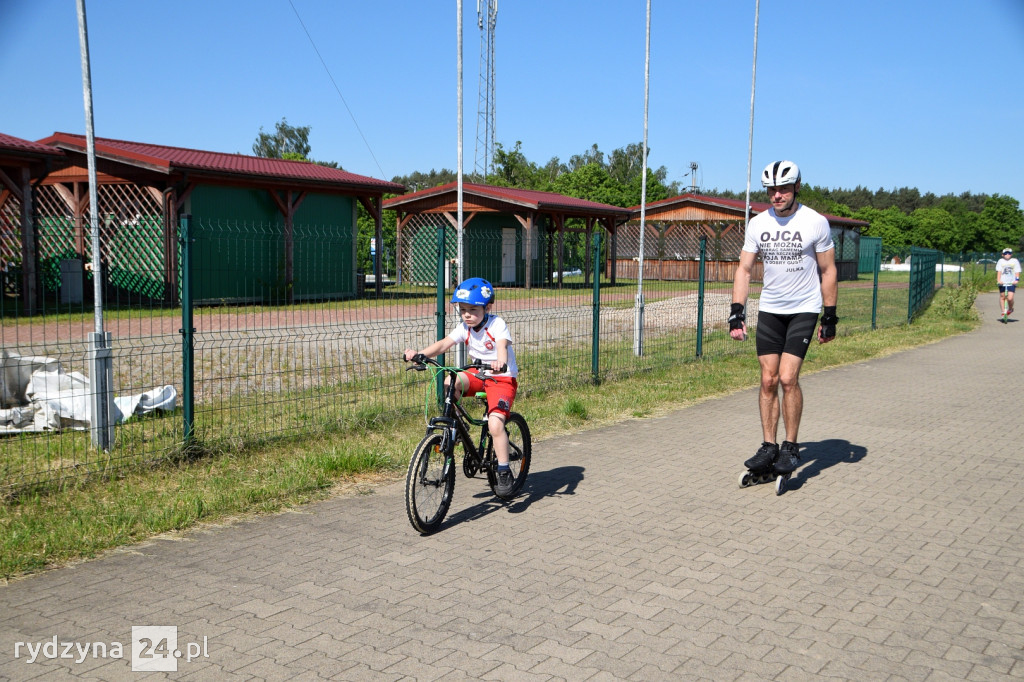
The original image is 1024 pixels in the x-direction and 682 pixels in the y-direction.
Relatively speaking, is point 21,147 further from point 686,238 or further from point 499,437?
point 686,238

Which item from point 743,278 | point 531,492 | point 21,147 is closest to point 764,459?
point 743,278

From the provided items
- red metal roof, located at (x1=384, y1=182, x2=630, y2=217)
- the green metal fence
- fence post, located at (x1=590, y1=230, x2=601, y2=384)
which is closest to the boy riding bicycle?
the green metal fence

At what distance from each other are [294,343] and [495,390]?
2.19 m

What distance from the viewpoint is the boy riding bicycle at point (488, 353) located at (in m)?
5.29

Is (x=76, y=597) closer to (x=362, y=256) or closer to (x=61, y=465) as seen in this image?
(x=61, y=465)

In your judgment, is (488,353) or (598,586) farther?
(488,353)

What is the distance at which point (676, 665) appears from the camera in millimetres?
3389

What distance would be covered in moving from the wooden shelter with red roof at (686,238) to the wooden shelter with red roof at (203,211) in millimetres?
16859

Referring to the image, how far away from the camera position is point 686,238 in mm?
39250

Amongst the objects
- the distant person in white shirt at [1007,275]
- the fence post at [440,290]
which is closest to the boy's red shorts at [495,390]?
the fence post at [440,290]

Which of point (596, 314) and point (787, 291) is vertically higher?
point (787, 291)

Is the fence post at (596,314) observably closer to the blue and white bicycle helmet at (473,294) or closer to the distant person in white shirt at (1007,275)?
the blue and white bicycle helmet at (473,294)

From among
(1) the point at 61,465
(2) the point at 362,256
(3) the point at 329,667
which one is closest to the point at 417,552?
(3) the point at 329,667

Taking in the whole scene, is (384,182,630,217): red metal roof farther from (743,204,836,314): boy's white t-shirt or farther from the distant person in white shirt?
(743,204,836,314): boy's white t-shirt
